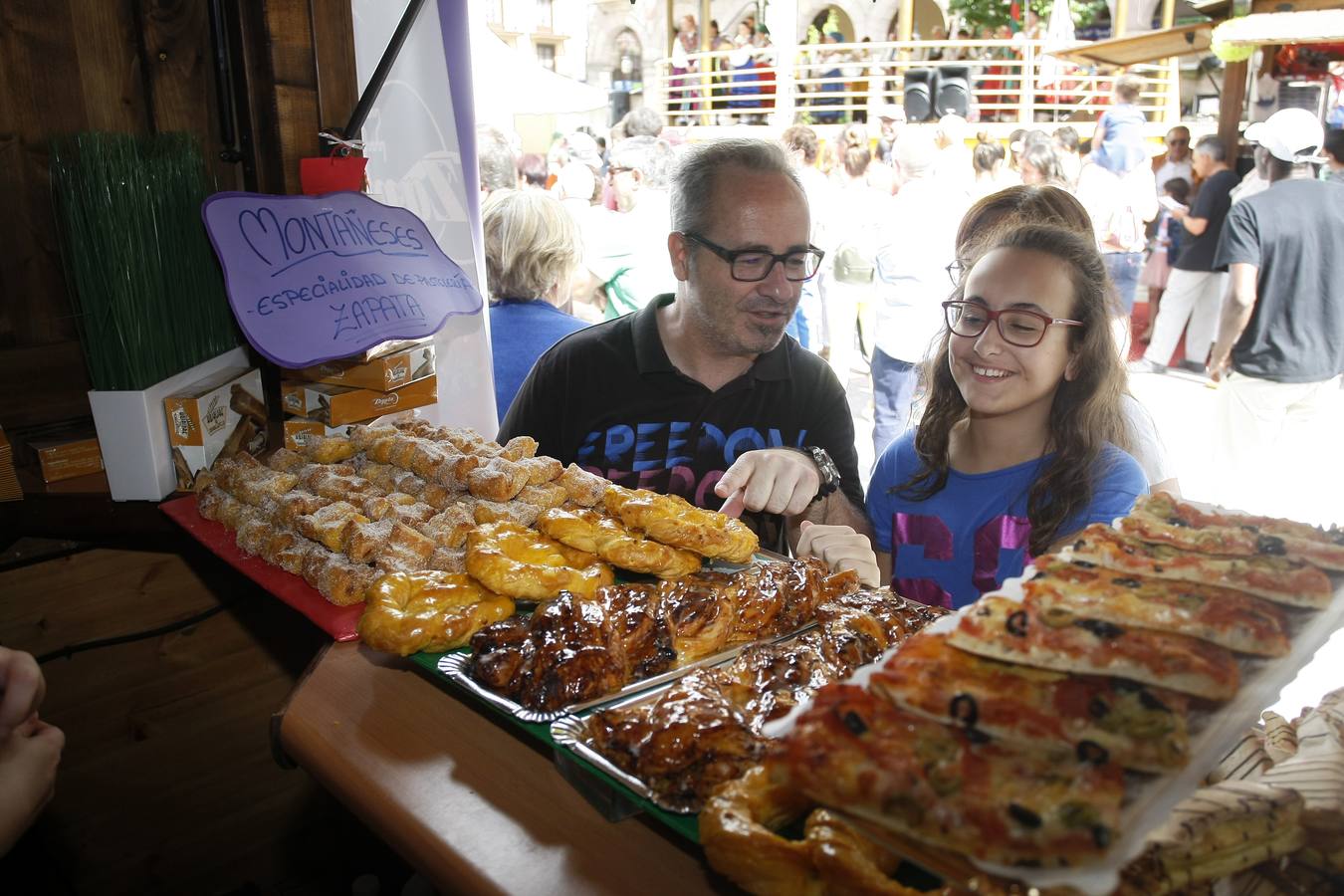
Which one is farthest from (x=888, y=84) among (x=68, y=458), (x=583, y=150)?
(x=68, y=458)

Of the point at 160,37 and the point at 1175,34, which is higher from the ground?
the point at 1175,34

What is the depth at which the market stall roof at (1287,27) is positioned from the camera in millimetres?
5675

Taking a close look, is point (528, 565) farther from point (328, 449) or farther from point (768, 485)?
point (328, 449)

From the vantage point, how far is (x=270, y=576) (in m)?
2.26

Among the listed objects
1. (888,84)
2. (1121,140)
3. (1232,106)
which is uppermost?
(888,84)

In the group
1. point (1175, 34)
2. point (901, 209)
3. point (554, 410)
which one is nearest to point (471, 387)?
point (554, 410)

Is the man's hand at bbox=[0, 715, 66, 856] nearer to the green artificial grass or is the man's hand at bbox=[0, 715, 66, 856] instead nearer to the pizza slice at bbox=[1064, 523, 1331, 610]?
the green artificial grass

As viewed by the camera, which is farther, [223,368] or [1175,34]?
[1175,34]

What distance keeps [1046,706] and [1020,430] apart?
→ 173 cm

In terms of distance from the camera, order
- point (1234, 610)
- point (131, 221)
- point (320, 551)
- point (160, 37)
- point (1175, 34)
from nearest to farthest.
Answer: point (1234, 610), point (320, 551), point (131, 221), point (160, 37), point (1175, 34)

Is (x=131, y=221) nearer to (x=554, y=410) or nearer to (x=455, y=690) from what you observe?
(x=554, y=410)

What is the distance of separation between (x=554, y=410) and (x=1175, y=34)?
9772 mm

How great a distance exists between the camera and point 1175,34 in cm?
992

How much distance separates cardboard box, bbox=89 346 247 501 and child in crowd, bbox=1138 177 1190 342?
10.7 meters
